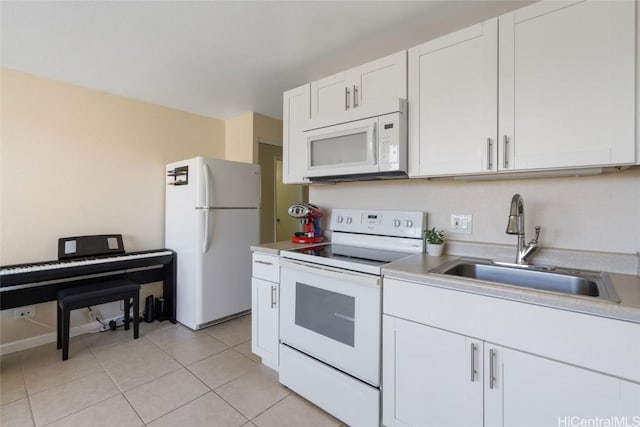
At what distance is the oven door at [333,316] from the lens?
1437mm

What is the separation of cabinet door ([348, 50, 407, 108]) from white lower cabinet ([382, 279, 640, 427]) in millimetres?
1117

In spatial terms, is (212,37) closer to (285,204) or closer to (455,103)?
(455,103)

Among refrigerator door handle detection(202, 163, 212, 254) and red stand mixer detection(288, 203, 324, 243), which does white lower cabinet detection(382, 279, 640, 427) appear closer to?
red stand mixer detection(288, 203, 324, 243)

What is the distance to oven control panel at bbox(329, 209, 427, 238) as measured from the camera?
188cm

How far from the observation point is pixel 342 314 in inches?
62.0

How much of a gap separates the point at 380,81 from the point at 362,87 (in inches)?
5.0

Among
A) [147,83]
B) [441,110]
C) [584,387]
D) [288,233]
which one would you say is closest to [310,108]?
[441,110]

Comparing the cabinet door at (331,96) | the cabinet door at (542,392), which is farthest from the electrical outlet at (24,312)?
the cabinet door at (542,392)

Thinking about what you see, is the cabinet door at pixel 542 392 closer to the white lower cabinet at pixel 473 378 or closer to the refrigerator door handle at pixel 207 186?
Result: the white lower cabinet at pixel 473 378

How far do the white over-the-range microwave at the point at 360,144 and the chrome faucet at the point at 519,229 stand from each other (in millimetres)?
574

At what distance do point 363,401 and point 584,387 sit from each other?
91 centimetres

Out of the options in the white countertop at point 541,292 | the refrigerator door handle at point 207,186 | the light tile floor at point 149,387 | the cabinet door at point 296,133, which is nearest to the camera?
the white countertop at point 541,292

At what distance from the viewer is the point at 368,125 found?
1716 millimetres

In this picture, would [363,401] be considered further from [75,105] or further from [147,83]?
[75,105]
